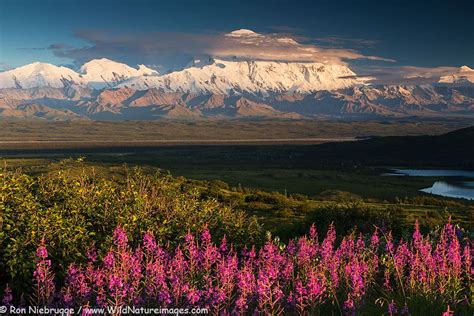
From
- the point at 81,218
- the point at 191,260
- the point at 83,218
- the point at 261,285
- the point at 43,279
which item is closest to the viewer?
the point at 261,285

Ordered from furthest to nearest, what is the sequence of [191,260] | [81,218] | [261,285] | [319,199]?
[319,199], [81,218], [191,260], [261,285]

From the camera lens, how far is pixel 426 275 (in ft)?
38.5

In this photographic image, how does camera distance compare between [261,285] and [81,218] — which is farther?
[81,218]

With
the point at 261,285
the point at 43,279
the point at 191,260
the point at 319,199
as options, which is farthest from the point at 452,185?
the point at 43,279

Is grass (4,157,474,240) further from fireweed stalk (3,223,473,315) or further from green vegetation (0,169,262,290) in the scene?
fireweed stalk (3,223,473,315)

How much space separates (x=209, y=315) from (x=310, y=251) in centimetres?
326

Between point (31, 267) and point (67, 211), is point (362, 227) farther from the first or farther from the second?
point (31, 267)

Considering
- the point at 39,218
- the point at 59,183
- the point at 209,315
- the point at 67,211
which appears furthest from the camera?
the point at 59,183

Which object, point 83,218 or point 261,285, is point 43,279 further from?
point 83,218

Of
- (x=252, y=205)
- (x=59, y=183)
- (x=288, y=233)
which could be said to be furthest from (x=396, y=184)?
(x=59, y=183)

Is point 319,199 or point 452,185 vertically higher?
point 319,199

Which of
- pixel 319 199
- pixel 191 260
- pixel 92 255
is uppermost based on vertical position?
pixel 191 260

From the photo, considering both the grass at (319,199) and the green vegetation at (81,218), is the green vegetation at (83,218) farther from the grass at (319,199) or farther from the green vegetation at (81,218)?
the grass at (319,199)

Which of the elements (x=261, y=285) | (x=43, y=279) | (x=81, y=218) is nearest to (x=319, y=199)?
(x=81, y=218)
